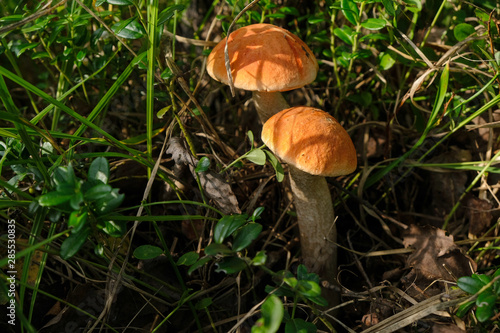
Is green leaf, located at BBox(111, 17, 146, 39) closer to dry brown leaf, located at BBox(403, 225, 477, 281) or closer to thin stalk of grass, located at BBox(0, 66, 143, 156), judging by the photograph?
thin stalk of grass, located at BBox(0, 66, 143, 156)

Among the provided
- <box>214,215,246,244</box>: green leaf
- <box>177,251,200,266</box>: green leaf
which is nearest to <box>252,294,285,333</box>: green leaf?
<box>214,215,246,244</box>: green leaf

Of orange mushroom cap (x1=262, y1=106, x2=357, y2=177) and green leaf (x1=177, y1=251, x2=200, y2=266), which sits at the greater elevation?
orange mushroom cap (x1=262, y1=106, x2=357, y2=177)

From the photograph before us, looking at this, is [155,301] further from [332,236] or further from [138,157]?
[332,236]

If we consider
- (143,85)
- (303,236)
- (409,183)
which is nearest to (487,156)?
(409,183)

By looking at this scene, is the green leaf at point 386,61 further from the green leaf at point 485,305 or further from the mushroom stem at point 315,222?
the green leaf at point 485,305

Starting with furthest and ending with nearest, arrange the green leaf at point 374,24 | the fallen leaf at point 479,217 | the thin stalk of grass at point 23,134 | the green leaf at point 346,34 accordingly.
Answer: the fallen leaf at point 479,217
the green leaf at point 346,34
the green leaf at point 374,24
the thin stalk of grass at point 23,134

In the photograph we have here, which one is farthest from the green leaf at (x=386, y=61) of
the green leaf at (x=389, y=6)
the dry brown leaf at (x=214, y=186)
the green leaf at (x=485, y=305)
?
the green leaf at (x=485, y=305)
